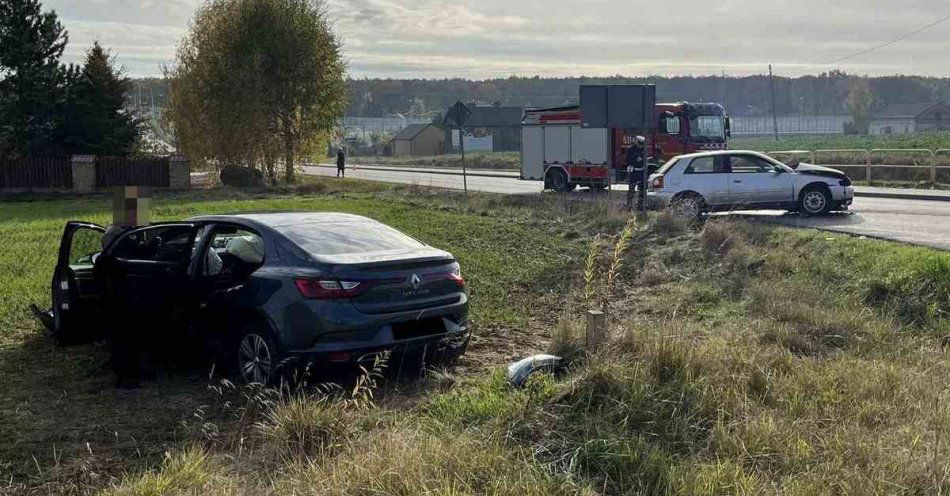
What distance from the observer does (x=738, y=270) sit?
37.0ft

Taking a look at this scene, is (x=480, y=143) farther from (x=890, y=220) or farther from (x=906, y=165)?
(x=890, y=220)

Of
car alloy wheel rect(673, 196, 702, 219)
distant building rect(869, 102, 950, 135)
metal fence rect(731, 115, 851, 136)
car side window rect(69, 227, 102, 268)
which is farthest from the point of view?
metal fence rect(731, 115, 851, 136)

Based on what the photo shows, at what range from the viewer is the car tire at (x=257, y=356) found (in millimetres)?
6348

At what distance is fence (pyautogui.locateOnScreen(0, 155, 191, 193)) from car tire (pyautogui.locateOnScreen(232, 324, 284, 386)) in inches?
1201

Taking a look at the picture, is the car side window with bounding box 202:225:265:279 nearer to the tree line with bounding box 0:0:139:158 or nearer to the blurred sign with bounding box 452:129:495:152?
the tree line with bounding box 0:0:139:158

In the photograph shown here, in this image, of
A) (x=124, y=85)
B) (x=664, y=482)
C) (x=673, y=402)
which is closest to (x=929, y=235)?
(x=673, y=402)

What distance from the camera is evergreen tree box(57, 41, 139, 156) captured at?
3662cm

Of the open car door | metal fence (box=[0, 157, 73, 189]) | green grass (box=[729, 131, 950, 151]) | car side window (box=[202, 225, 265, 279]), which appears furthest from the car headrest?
green grass (box=[729, 131, 950, 151])

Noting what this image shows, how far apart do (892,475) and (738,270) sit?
23.8 ft

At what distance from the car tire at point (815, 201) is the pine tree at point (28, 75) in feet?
99.8

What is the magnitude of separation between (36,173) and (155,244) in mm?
31156

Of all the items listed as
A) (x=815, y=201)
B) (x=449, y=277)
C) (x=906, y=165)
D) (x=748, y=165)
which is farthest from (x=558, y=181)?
Answer: (x=449, y=277)

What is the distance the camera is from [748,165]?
17.8 meters

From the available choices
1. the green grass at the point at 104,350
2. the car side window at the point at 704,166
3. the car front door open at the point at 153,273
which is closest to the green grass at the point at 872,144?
the car side window at the point at 704,166
